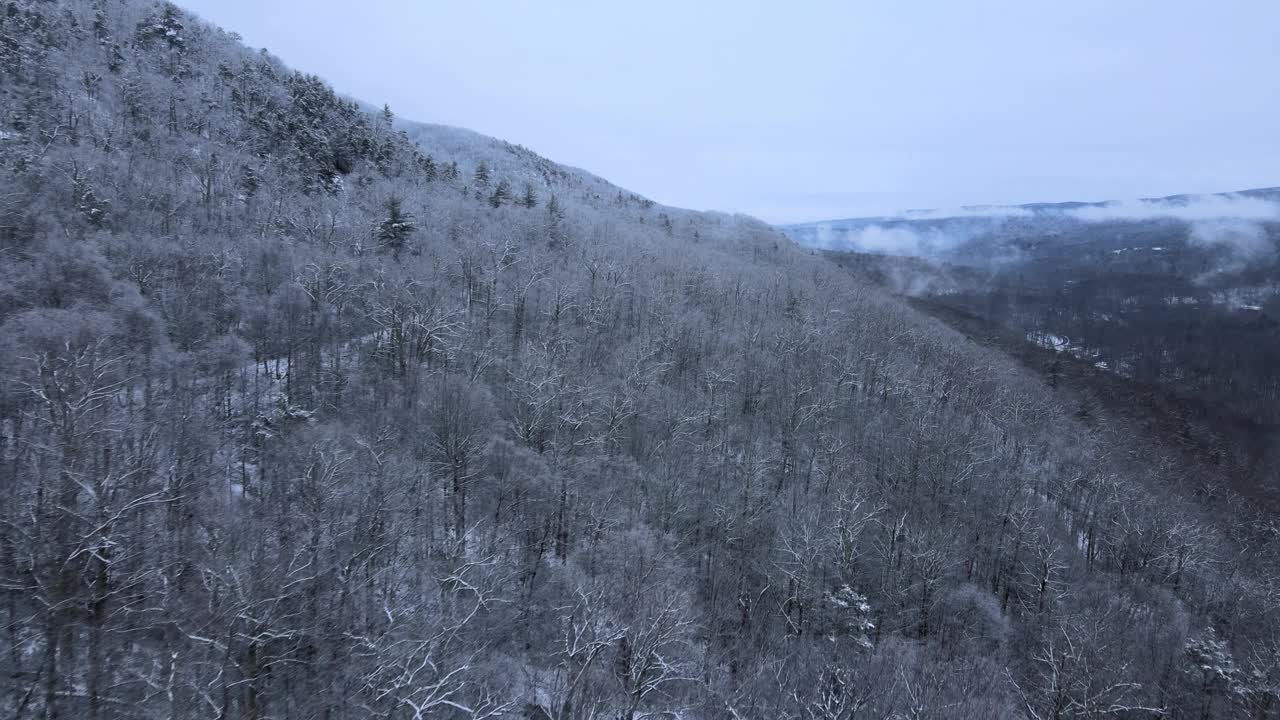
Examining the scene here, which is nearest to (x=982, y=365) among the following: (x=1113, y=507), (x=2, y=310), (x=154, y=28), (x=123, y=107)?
(x=1113, y=507)

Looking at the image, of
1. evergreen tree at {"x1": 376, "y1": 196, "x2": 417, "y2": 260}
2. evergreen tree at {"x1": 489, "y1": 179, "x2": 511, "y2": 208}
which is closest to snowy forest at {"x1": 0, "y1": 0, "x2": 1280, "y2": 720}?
evergreen tree at {"x1": 376, "y1": 196, "x2": 417, "y2": 260}

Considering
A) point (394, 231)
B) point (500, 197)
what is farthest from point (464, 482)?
point (500, 197)

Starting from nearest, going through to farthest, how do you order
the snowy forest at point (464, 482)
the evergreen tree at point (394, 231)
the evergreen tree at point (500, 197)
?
the snowy forest at point (464, 482) → the evergreen tree at point (394, 231) → the evergreen tree at point (500, 197)

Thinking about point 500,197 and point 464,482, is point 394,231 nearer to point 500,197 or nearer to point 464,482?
point 500,197

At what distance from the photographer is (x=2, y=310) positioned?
29469mm

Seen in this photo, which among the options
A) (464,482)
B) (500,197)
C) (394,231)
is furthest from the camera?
(500,197)

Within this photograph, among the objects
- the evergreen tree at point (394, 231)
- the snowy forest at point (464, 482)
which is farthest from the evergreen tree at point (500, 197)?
the evergreen tree at point (394, 231)

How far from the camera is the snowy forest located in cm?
2045

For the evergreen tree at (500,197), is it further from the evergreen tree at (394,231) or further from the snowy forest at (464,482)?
the evergreen tree at (394,231)

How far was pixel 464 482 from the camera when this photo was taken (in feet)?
112

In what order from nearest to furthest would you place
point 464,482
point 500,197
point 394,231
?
point 464,482, point 394,231, point 500,197

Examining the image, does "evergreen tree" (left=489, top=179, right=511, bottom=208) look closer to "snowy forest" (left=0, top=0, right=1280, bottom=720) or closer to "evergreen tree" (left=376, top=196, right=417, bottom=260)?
"snowy forest" (left=0, top=0, right=1280, bottom=720)

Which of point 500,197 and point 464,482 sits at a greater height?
point 500,197

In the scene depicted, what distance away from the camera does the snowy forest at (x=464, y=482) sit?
20.5 meters
